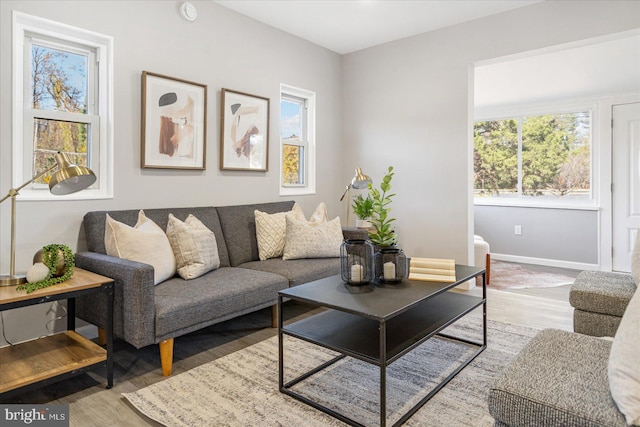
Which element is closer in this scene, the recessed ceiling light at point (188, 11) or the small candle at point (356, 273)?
the small candle at point (356, 273)

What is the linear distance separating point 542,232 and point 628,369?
→ 16.3 feet

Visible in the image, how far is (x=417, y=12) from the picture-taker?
11.9ft

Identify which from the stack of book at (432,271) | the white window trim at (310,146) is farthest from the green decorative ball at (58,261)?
the white window trim at (310,146)

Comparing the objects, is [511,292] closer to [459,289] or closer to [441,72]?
[459,289]

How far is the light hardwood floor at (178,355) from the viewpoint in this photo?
1.86 meters

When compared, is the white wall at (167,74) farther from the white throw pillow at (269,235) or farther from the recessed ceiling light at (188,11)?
the white throw pillow at (269,235)

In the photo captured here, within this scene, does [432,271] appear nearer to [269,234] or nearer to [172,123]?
[269,234]

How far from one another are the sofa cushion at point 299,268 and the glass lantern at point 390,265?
851 mm

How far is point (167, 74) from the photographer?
314 cm

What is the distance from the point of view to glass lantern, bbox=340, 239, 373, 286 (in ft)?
7.12

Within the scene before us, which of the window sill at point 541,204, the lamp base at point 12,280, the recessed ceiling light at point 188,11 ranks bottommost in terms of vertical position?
the lamp base at point 12,280

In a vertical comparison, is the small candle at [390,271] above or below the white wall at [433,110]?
below

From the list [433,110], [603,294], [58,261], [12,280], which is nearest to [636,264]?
[603,294]

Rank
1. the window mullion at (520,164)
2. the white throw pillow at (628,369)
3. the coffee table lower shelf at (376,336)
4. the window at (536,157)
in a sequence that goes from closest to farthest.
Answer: the white throw pillow at (628,369) < the coffee table lower shelf at (376,336) < the window at (536,157) < the window mullion at (520,164)
